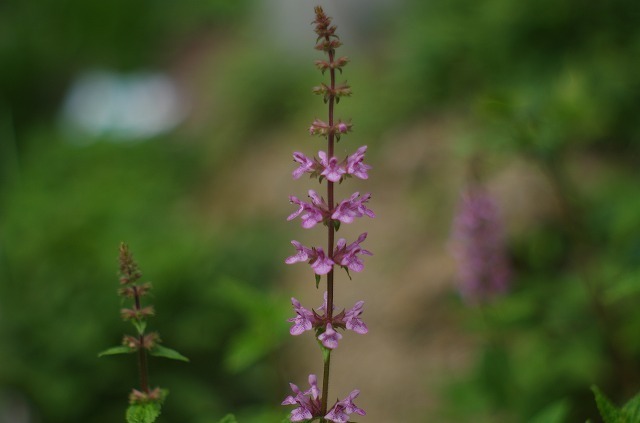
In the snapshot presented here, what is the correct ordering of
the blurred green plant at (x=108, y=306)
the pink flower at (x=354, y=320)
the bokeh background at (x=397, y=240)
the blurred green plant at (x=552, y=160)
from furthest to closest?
1. the blurred green plant at (x=108, y=306)
2. the bokeh background at (x=397, y=240)
3. the blurred green plant at (x=552, y=160)
4. the pink flower at (x=354, y=320)

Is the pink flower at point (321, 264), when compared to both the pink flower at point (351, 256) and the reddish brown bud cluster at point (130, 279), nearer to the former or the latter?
the pink flower at point (351, 256)

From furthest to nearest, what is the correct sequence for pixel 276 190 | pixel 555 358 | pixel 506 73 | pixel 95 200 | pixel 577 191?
1. pixel 276 190
2. pixel 95 200
3. pixel 506 73
4. pixel 577 191
5. pixel 555 358

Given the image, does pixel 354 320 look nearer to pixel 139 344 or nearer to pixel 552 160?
pixel 139 344

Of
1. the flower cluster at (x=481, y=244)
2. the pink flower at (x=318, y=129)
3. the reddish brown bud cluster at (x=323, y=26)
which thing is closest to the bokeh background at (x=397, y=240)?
the flower cluster at (x=481, y=244)

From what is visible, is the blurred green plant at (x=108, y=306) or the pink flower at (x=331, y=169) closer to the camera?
the pink flower at (x=331, y=169)

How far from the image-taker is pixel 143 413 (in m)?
1.69

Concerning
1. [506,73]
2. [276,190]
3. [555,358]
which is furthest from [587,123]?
[276,190]

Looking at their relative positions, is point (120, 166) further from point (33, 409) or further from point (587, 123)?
point (587, 123)

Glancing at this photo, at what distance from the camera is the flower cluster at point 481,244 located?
318 centimetres

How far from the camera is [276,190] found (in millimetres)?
7332

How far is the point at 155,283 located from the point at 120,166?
3.94 meters

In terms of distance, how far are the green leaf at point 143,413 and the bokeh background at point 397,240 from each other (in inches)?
33.9

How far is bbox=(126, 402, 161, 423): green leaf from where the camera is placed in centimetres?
166

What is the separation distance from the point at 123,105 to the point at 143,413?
9.33 m
